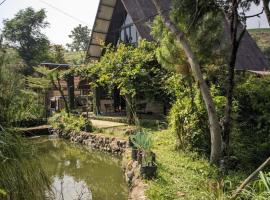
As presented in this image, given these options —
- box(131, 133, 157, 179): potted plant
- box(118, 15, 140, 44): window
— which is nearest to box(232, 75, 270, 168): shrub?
box(131, 133, 157, 179): potted plant

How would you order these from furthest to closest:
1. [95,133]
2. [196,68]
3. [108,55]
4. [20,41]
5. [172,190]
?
[20,41]
[108,55]
[95,133]
[196,68]
[172,190]

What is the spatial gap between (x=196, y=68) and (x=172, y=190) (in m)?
2.52

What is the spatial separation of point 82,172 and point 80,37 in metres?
52.2

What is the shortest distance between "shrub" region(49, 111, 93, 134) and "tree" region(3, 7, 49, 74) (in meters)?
23.5

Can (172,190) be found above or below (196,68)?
below

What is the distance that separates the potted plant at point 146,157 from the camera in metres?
6.90

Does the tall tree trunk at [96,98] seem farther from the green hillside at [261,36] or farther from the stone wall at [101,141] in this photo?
the green hillside at [261,36]

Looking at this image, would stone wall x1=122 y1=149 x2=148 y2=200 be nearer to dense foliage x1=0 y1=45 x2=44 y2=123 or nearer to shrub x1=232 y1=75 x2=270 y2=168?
shrub x1=232 y1=75 x2=270 y2=168

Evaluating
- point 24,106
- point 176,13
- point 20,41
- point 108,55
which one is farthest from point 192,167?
point 20,41

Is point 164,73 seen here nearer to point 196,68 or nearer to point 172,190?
point 196,68

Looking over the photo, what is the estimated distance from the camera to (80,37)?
59.8m

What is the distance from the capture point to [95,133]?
13.9 metres

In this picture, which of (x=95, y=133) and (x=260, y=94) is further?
(x=95, y=133)

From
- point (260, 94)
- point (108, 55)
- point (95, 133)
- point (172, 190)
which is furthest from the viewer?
point (108, 55)
